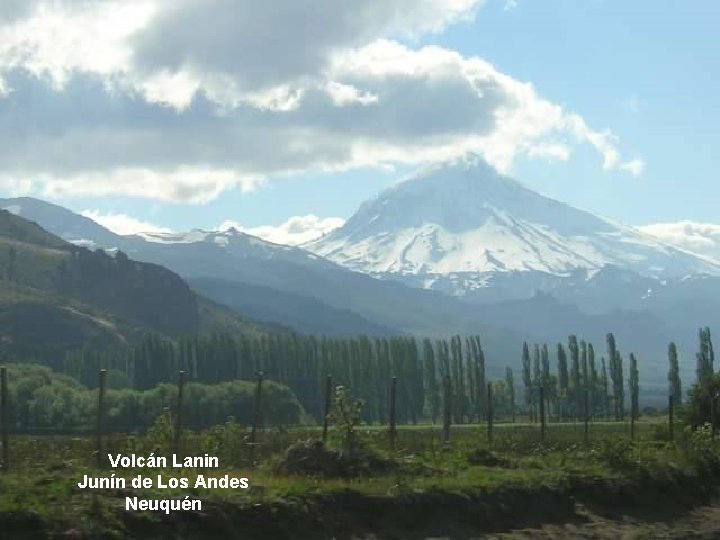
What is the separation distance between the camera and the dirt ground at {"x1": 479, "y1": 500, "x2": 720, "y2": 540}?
2150 centimetres

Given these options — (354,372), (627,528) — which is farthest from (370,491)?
(354,372)

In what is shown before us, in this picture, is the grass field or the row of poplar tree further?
the row of poplar tree

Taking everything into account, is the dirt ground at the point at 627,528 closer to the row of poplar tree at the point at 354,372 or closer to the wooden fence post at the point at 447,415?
the wooden fence post at the point at 447,415

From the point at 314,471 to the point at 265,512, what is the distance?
4377mm

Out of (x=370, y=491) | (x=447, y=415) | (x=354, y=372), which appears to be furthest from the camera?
(x=354, y=372)

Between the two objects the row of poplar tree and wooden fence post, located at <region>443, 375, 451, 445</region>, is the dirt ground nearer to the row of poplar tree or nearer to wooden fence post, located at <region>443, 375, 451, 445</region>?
wooden fence post, located at <region>443, 375, 451, 445</region>

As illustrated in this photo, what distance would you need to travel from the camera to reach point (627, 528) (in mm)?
23203

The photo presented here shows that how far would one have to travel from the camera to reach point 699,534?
2316 centimetres

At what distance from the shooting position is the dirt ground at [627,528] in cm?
2150

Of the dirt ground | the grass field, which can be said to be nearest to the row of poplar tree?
the grass field

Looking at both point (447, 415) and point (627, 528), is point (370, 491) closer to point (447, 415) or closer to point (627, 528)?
point (627, 528)

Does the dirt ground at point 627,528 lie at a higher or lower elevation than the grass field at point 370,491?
lower

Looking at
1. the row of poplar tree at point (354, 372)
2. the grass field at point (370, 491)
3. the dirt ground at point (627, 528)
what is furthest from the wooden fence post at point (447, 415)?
the row of poplar tree at point (354, 372)

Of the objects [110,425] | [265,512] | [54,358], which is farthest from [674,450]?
[54,358]
